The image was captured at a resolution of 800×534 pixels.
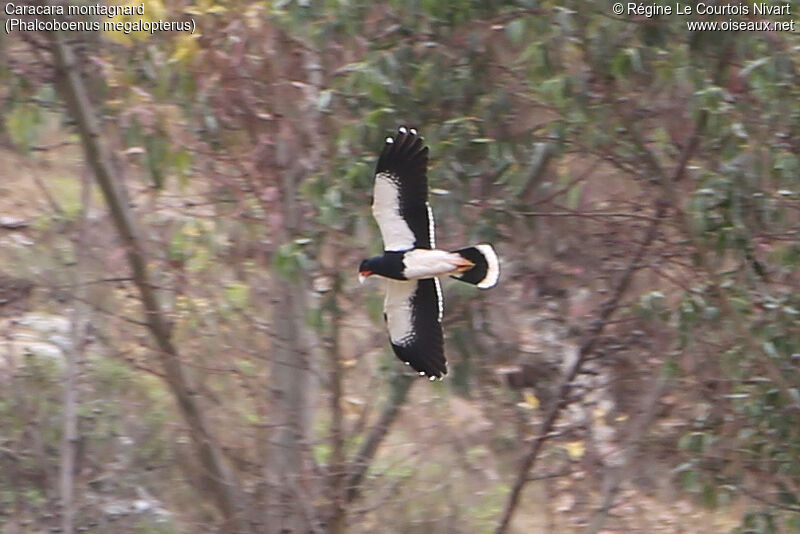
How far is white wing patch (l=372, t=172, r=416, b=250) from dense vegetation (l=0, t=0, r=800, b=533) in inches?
7.4

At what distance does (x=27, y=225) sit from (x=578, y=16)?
3509 mm

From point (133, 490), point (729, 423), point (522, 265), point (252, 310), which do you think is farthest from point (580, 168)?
point (133, 490)

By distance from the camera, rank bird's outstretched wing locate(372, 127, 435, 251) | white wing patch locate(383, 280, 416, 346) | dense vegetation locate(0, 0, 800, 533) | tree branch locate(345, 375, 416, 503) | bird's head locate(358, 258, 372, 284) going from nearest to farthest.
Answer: bird's outstretched wing locate(372, 127, 435, 251) → bird's head locate(358, 258, 372, 284) → white wing patch locate(383, 280, 416, 346) → dense vegetation locate(0, 0, 800, 533) → tree branch locate(345, 375, 416, 503)

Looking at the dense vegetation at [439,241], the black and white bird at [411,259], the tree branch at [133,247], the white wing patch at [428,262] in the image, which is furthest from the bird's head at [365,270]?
the tree branch at [133,247]

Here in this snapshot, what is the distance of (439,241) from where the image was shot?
15.4 ft

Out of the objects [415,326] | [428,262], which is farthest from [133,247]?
[428,262]

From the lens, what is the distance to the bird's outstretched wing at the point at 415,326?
13.3 feet

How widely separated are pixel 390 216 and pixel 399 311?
1.14ft

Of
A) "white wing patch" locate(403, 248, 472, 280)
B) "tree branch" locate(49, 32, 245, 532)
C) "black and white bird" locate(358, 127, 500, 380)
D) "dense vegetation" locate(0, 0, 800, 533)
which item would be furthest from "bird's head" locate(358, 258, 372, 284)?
"tree branch" locate(49, 32, 245, 532)

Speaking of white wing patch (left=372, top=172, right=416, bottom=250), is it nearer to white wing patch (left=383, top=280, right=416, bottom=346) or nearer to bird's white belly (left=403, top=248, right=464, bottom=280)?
bird's white belly (left=403, top=248, right=464, bottom=280)

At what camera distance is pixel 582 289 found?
5.19 m

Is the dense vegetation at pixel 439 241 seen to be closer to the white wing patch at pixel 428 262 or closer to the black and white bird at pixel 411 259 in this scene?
the black and white bird at pixel 411 259

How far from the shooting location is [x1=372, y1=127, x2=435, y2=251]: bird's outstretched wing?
3.85 m

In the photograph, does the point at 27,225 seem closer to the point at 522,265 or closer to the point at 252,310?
the point at 252,310
